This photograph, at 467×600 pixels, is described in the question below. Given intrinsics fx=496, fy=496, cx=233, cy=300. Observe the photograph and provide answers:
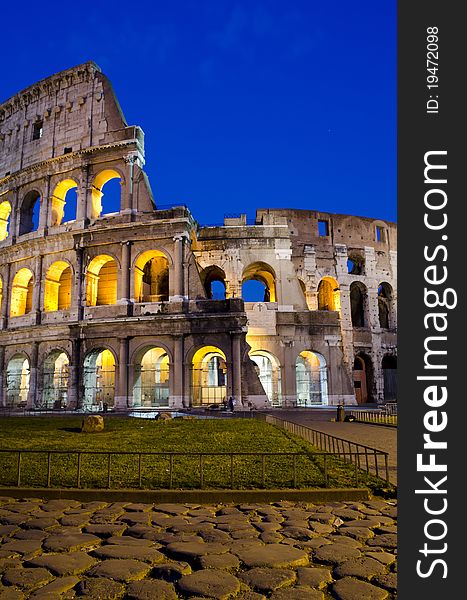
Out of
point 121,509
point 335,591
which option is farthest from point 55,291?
point 335,591

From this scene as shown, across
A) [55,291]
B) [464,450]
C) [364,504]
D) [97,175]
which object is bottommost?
[364,504]

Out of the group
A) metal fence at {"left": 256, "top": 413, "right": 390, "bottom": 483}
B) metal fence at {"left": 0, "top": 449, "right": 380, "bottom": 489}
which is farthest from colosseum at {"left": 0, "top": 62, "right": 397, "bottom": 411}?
metal fence at {"left": 0, "top": 449, "right": 380, "bottom": 489}

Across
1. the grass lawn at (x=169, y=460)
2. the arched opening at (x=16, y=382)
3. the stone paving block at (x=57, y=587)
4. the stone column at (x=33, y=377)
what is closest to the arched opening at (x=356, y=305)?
the stone column at (x=33, y=377)

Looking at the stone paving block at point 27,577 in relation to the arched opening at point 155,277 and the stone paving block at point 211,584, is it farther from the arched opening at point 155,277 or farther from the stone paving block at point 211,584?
the arched opening at point 155,277

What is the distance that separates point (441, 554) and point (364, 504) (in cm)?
332

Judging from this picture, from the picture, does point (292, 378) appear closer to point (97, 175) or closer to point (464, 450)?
point (97, 175)

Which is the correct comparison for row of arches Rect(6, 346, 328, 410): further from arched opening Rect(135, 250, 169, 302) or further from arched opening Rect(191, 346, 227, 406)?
arched opening Rect(135, 250, 169, 302)

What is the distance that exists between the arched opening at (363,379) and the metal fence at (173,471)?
69.4 feet

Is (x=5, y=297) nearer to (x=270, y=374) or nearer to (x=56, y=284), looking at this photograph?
(x=56, y=284)

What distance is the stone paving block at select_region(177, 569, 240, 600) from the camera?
316cm

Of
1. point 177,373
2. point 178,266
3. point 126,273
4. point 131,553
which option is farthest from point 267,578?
point 126,273

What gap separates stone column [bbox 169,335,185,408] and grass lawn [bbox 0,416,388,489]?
7.70 m

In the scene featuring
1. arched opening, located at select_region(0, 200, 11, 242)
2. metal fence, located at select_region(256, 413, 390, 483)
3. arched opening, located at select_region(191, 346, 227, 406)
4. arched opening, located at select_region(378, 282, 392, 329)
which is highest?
arched opening, located at select_region(0, 200, 11, 242)

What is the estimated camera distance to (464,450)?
2.59 meters
